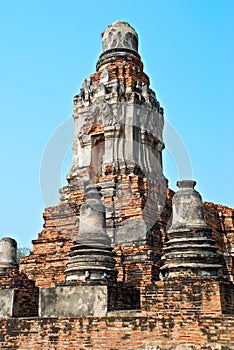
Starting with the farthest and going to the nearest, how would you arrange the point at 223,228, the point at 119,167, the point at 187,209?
the point at 223,228 → the point at 119,167 → the point at 187,209

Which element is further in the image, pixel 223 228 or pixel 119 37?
pixel 119 37

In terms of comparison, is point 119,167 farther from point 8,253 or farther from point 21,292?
point 21,292

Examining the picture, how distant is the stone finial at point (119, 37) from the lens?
62.5ft

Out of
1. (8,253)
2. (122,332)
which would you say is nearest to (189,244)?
(122,332)

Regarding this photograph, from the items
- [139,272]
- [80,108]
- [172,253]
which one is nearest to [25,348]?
[172,253]

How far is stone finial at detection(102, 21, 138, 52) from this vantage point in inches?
750

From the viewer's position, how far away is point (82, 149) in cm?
1655

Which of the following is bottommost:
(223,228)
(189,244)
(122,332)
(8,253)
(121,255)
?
(122,332)

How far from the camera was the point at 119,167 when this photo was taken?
1512 centimetres

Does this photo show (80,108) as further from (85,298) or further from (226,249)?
(85,298)

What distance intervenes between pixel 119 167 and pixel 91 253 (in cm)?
673

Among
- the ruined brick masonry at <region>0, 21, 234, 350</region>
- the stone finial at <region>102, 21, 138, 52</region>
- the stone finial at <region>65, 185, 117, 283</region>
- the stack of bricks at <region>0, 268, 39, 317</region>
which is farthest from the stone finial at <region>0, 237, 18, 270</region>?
the stone finial at <region>102, 21, 138, 52</region>

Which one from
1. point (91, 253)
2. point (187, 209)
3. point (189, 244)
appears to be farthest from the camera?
point (91, 253)

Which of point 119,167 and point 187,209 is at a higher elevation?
point 119,167
